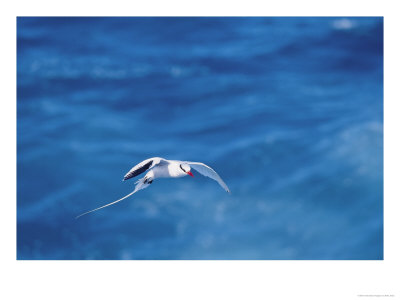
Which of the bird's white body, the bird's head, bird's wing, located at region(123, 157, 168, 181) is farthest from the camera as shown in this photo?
the bird's white body

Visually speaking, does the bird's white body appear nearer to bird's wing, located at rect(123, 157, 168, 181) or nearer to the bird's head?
the bird's head

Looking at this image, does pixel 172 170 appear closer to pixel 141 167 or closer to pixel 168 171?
pixel 168 171

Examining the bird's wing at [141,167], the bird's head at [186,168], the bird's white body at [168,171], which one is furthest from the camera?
the bird's white body at [168,171]

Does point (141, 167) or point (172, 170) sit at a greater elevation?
point (172, 170)

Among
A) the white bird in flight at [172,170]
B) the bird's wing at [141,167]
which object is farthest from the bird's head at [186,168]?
the bird's wing at [141,167]

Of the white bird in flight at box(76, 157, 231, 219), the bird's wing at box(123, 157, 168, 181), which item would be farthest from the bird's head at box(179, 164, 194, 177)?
the bird's wing at box(123, 157, 168, 181)

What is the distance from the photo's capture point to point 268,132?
47.9ft

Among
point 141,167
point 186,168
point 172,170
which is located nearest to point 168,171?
point 172,170

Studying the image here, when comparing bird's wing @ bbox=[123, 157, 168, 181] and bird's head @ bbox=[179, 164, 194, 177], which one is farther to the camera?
bird's head @ bbox=[179, 164, 194, 177]

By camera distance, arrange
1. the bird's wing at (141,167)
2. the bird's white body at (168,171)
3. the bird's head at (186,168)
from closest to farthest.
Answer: the bird's wing at (141,167)
the bird's head at (186,168)
the bird's white body at (168,171)

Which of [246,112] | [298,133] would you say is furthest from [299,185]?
[246,112]

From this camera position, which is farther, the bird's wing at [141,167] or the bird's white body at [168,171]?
the bird's white body at [168,171]

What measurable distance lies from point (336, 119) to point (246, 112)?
2.81 meters

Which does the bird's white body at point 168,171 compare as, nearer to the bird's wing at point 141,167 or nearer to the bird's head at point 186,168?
the bird's head at point 186,168
